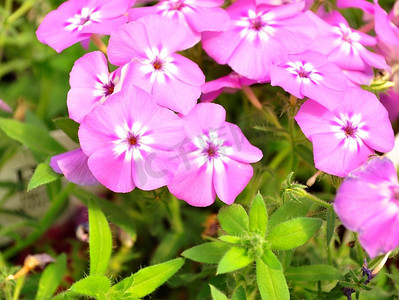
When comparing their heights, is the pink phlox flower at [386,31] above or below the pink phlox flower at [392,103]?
above

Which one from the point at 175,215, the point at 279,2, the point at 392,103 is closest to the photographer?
the point at 279,2

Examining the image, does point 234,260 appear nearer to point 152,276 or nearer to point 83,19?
point 152,276

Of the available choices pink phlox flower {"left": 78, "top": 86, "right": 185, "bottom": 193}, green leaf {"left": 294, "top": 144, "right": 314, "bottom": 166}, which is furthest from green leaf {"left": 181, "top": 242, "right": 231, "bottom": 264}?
green leaf {"left": 294, "top": 144, "right": 314, "bottom": 166}

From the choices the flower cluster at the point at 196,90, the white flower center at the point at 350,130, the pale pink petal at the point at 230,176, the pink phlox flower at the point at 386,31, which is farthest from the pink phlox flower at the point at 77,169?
the pink phlox flower at the point at 386,31

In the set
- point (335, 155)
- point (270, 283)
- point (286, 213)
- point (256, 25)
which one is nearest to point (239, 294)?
point (270, 283)

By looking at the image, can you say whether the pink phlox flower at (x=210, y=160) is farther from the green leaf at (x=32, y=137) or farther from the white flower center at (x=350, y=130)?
the green leaf at (x=32, y=137)

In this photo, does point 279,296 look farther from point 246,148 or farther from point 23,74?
point 23,74
